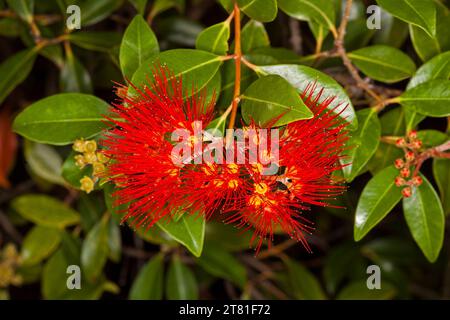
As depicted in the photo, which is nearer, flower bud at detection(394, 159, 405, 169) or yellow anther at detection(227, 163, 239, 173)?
yellow anther at detection(227, 163, 239, 173)

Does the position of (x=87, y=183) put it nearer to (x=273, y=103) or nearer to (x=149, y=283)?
(x=273, y=103)

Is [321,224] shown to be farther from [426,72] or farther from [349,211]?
[426,72]

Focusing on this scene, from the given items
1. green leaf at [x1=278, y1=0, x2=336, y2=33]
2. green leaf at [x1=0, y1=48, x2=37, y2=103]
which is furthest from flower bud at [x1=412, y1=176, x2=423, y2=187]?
green leaf at [x1=0, y1=48, x2=37, y2=103]

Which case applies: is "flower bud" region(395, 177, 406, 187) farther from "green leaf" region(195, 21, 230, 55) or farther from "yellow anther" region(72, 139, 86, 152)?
"yellow anther" region(72, 139, 86, 152)

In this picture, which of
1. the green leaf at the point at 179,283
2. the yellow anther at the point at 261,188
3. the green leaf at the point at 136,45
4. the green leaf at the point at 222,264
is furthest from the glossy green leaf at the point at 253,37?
the green leaf at the point at 179,283

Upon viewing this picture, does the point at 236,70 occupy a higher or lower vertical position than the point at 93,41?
lower

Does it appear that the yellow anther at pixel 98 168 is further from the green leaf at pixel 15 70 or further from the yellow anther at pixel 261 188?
the green leaf at pixel 15 70

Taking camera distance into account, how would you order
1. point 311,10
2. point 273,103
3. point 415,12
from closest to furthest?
point 273,103
point 415,12
point 311,10

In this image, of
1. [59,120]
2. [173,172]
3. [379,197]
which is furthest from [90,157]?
[379,197]
